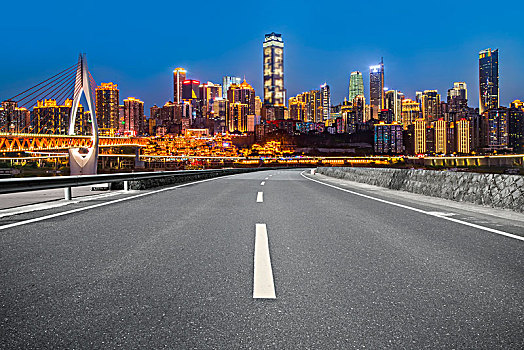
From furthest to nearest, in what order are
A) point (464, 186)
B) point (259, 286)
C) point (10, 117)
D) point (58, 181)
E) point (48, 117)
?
1. point (48, 117)
2. point (10, 117)
3. point (464, 186)
4. point (58, 181)
5. point (259, 286)

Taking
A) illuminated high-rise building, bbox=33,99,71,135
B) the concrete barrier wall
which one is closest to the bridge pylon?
illuminated high-rise building, bbox=33,99,71,135

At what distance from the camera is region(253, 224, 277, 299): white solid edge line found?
336 centimetres

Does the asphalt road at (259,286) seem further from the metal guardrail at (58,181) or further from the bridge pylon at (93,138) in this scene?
the bridge pylon at (93,138)

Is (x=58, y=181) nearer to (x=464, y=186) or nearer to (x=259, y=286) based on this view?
(x=259, y=286)

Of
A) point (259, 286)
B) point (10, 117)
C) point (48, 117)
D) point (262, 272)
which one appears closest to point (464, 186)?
→ point (262, 272)

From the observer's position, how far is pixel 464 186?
10906 mm

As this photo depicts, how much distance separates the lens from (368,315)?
2.89 m

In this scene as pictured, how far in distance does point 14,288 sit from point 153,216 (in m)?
4.35

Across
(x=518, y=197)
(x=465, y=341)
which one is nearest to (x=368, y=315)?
(x=465, y=341)

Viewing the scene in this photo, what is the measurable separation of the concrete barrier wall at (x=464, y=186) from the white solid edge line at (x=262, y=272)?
6.63 m

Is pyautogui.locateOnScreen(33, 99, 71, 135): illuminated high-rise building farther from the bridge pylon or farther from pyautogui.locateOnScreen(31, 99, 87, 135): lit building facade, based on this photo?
the bridge pylon

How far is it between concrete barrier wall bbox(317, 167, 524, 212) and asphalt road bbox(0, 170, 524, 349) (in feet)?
8.68

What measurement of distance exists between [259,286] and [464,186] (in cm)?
939

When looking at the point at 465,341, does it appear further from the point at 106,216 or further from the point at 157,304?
the point at 106,216
